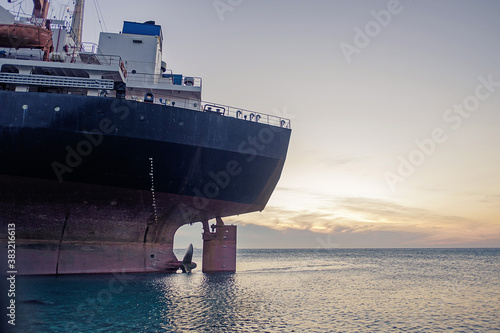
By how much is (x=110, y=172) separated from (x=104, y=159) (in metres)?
0.69

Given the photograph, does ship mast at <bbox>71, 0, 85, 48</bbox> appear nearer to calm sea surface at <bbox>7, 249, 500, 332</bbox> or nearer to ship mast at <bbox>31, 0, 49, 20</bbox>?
ship mast at <bbox>31, 0, 49, 20</bbox>

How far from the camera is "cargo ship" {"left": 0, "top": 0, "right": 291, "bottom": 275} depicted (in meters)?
14.3

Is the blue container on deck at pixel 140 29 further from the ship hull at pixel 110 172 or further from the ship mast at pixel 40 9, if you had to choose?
the ship hull at pixel 110 172

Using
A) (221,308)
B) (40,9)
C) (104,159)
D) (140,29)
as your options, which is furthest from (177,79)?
(221,308)

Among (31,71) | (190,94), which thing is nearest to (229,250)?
(190,94)

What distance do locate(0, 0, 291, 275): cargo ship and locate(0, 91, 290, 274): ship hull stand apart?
42mm

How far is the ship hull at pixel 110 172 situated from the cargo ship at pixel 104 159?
4cm

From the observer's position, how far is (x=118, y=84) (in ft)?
49.7

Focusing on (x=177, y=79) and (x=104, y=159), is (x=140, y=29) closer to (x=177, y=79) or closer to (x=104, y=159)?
(x=177, y=79)

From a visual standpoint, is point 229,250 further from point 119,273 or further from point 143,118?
point 143,118

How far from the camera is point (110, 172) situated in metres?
15.3

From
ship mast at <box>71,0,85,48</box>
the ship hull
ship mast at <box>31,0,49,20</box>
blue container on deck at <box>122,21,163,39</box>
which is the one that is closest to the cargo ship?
the ship hull

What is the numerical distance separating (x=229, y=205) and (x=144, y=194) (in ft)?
15.6

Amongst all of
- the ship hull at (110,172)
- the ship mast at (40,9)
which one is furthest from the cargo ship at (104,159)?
the ship mast at (40,9)
